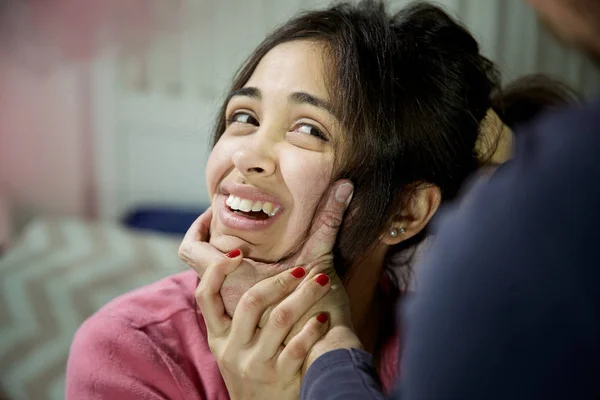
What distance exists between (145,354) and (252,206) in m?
0.27

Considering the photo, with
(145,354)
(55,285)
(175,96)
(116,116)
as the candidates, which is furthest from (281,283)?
(116,116)

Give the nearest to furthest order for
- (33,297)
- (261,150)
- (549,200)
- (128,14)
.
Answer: (549,200) < (261,150) < (33,297) < (128,14)

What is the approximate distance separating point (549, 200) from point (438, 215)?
2.24 feet

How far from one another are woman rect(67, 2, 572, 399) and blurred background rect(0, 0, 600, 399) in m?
0.88

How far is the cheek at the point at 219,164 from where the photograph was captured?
→ 1201mm

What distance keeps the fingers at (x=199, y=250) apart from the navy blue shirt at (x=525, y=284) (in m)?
0.49

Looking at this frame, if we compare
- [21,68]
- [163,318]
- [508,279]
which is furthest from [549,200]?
[21,68]

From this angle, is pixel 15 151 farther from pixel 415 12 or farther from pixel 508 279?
pixel 508 279

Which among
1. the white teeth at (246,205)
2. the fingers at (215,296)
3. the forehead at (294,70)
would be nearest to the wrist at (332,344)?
the fingers at (215,296)

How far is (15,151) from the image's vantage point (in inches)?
105

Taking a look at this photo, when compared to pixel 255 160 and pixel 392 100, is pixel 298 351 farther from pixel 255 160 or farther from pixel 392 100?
pixel 392 100

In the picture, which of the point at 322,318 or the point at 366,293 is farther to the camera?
the point at 366,293

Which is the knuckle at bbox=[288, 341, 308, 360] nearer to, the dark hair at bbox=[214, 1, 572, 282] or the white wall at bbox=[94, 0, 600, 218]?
the dark hair at bbox=[214, 1, 572, 282]

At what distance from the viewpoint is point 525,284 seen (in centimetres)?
61
